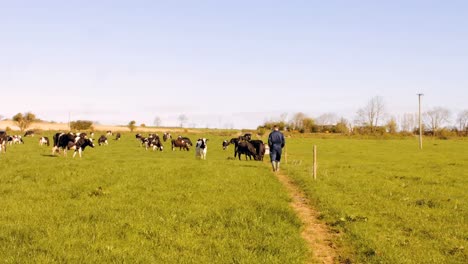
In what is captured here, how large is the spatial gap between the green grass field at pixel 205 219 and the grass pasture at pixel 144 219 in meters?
0.03

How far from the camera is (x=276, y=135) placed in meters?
22.8

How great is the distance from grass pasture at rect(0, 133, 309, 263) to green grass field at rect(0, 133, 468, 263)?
3 cm

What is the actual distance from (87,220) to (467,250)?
9.45m

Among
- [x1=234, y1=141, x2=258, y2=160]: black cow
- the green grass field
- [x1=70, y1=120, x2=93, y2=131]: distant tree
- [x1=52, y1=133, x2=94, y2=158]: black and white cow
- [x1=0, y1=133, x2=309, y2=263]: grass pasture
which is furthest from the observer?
[x1=70, y1=120, x2=93, y2=131]: distant tree

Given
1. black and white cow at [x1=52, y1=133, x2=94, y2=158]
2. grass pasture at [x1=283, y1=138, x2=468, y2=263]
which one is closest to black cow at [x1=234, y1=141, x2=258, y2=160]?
grass pasture at [x1=283, y1=138, x2=468, y2=263]

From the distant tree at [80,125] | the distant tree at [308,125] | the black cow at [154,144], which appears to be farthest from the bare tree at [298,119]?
the black cow at [154,144]

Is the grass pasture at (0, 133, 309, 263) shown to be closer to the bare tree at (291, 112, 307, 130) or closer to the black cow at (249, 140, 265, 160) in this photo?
the black cow at (249, 140, 265, 160)

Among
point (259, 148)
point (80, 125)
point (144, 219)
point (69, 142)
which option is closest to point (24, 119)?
point (80, 125)

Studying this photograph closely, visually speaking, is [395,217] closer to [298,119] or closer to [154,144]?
[154,144]

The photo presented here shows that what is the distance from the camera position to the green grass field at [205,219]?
8.61 meters

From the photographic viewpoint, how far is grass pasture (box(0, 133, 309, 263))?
8.43m

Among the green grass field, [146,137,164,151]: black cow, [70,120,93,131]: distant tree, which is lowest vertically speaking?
the green grass field

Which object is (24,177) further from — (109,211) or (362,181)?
(362,181)

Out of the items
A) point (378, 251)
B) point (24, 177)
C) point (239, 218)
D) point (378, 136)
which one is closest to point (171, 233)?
point (239, 218)
